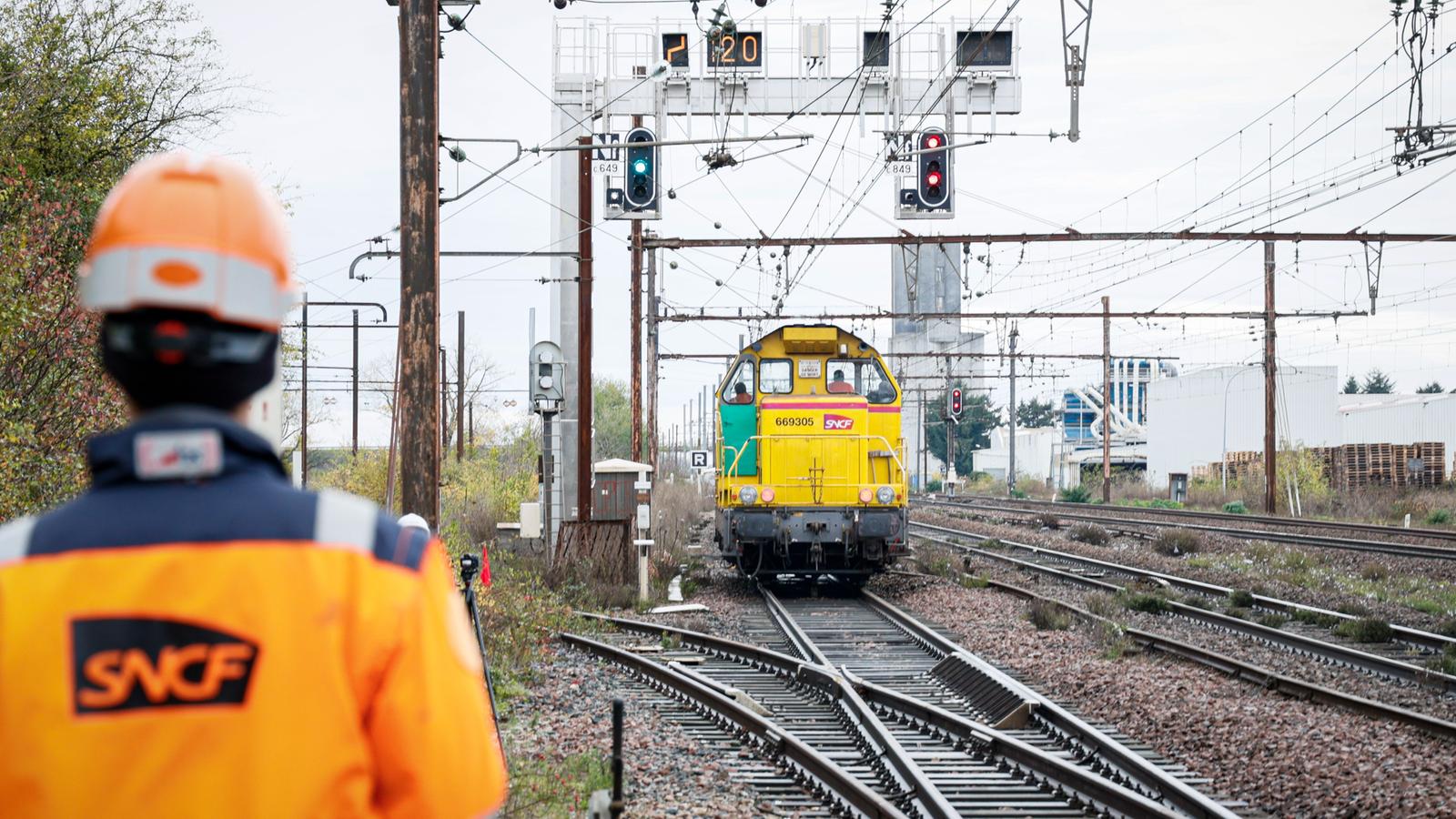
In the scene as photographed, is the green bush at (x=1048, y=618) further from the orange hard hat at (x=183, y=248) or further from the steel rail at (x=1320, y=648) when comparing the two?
the orange hard hat at (x=183, y=248)

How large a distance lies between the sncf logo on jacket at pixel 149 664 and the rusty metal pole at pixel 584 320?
19089 mm

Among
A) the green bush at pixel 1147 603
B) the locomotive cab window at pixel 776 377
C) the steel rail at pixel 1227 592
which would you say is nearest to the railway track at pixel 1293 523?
the steel rail at pixel 1227 592

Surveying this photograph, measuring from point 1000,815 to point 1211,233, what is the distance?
19.7 meters

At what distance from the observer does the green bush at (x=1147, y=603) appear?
1738 centimetres

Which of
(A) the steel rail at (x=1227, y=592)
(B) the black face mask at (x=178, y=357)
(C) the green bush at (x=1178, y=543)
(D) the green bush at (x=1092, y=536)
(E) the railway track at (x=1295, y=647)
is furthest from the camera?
(D) the green bush at (x=1092, y=536)

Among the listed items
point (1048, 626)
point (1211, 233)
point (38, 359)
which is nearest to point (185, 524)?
point (38, 359)

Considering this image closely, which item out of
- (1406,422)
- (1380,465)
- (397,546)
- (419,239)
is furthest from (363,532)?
A: (1406,422)

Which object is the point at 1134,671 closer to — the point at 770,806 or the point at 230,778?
the point at 770,806

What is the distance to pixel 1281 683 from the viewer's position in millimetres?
11461

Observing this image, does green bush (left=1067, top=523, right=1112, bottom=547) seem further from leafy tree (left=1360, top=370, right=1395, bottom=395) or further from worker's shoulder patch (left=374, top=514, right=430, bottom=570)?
leafy tree (left=1360, top=370, right=1395, bottom=395)

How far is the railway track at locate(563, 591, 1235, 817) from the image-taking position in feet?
26.9

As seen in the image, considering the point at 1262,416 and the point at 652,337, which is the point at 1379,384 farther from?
the point at 652,337

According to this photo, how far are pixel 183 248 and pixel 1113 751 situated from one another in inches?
325

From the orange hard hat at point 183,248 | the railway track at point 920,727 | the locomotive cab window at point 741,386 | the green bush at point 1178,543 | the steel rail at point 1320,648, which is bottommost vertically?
the railway track at point 920,727
